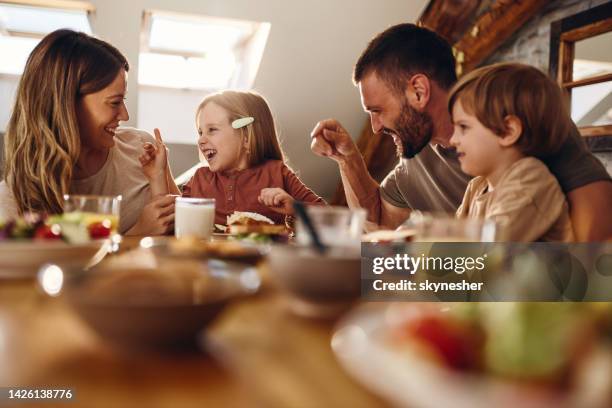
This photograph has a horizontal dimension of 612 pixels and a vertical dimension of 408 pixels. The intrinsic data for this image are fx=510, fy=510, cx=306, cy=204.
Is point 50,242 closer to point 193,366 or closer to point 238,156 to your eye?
point 193,366

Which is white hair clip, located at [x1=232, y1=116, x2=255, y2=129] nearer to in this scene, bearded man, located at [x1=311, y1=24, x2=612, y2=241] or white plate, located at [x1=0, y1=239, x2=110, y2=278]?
bearded man, located at [x1=311, y1=24, x2=612, y2=241]

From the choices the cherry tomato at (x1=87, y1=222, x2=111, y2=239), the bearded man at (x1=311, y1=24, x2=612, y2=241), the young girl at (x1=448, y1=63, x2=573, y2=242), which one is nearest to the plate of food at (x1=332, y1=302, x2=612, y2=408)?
the cherry tomato at (x1=87, y1=222, x2=111, y2=239)

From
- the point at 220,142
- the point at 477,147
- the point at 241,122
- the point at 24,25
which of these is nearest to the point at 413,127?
the point at 477,147

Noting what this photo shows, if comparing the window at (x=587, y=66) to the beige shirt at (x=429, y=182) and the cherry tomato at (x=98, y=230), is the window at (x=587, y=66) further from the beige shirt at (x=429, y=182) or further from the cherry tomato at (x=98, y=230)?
the cherry tomato at (x=98, y=230)

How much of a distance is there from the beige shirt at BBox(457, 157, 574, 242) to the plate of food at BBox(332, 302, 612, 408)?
85cm

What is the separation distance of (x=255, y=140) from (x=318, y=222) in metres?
2.01

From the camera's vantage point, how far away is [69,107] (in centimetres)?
177

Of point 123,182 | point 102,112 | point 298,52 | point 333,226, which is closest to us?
point 333,226

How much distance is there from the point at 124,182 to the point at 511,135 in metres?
1.47

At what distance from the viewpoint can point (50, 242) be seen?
2.68ft

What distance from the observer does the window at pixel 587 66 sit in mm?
3307

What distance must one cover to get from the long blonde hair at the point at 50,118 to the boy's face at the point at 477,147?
128 cm

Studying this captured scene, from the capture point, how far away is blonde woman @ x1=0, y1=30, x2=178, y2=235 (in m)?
1.67

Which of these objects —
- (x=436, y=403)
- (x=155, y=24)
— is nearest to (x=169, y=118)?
(x=155, y=24)
